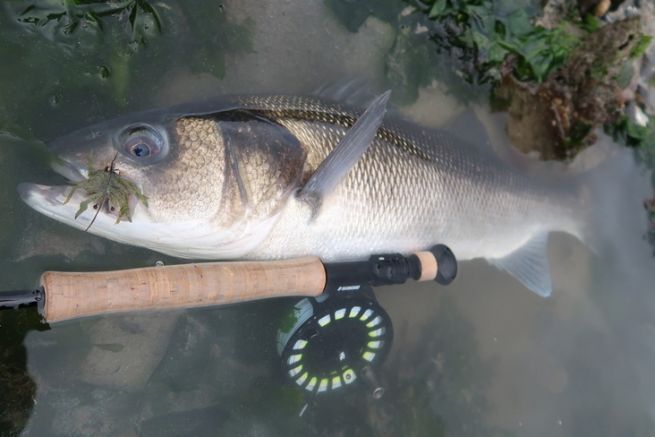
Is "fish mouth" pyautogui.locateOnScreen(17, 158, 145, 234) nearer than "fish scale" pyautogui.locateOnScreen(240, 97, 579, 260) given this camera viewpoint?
Yes

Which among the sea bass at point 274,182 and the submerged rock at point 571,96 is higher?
the submerged rock at point 571,96

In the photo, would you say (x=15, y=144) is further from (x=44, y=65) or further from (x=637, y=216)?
(x=637, y=216)

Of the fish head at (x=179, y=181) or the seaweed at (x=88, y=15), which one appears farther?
the seaweed at (x=88, y=15)

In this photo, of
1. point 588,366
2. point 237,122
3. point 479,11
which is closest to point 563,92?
Result: point 479,11

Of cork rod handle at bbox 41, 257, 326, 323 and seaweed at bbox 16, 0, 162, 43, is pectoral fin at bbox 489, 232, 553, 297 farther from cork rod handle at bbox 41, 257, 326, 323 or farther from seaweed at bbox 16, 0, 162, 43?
seaweed at bbox 16, 0, 162, 43

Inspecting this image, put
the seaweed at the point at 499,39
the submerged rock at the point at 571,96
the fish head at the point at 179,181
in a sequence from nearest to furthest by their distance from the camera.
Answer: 1. the fish head at the point at 179,181
2. the seaweed at the point at 499,39
3. the submerged rock at the point at 571,96

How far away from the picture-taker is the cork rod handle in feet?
6.50

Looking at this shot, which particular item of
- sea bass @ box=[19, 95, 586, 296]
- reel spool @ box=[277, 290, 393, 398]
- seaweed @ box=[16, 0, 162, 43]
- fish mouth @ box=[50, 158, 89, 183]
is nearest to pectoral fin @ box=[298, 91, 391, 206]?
sea bass @ box=[19, 95, 586, 296]

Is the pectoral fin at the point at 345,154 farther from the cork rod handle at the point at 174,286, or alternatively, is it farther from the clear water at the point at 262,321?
the clear water at the point at 262,321

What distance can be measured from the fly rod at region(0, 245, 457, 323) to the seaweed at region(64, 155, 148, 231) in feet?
0.84

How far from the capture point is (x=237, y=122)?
2373 mm

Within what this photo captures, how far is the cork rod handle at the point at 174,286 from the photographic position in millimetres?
1982

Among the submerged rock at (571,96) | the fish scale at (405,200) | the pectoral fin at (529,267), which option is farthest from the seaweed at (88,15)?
the pectoral fin at (529,267)

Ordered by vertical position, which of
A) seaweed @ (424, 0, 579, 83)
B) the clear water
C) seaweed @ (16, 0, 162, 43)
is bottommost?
the clear water
